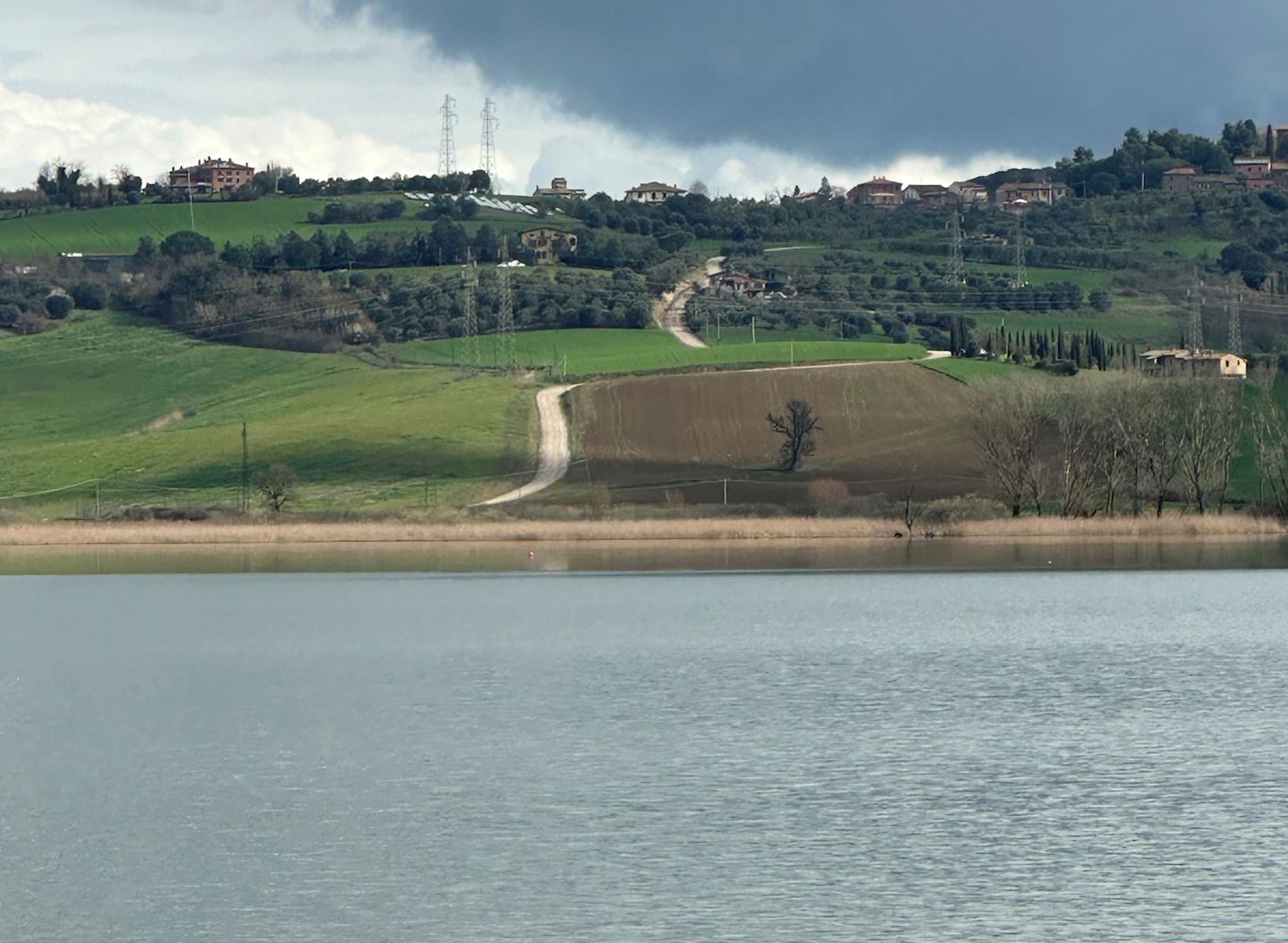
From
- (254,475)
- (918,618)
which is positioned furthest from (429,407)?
(918,618)

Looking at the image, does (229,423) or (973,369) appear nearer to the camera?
(229,423)

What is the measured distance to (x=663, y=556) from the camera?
89.2 meters

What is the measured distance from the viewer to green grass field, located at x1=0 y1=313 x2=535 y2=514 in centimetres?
12331

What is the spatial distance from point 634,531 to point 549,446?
114ft

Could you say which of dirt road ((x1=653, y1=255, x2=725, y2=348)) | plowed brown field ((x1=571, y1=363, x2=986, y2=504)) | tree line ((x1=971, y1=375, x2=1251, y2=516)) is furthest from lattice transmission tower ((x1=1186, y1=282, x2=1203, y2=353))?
tree line ((x1=971, y1=375, x2=1251, y2=516))

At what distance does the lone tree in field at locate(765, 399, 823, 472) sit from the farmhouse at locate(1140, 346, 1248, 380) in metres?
30.1

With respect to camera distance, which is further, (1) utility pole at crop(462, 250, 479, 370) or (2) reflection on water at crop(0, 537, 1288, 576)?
(1) utility pole at crop(462, 250, 479, 370)

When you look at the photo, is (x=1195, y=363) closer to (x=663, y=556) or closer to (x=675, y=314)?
(x=675, y=314)

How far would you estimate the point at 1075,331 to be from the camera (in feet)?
→ 577

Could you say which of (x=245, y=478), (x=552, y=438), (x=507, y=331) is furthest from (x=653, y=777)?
(x=507, y=331)

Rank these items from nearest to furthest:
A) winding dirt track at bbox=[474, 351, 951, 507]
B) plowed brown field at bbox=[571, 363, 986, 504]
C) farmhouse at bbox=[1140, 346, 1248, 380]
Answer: plowed brown field at bbox=[571, 363, 986, 504]
winding dirt track at bbox=[474, 351, 951, 507]
farmhouse at bbox=[1140, 346, 1248, 380]

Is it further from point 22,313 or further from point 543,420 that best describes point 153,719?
point 22,313

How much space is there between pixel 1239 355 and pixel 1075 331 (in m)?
17.3

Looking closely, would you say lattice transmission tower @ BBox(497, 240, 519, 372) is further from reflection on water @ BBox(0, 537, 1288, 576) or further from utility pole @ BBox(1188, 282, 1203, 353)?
utility pole @ BBox(1188, 282, 1203, 353)
